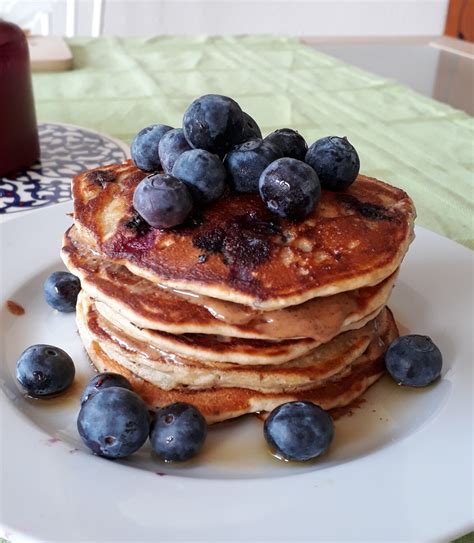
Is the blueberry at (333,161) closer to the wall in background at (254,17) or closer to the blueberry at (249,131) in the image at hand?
the blueberry at (249,131)

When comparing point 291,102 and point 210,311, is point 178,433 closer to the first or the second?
point 210,311

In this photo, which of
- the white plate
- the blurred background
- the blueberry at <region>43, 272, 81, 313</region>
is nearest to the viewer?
the white plate

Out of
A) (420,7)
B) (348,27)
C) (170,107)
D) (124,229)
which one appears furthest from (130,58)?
(420,7)

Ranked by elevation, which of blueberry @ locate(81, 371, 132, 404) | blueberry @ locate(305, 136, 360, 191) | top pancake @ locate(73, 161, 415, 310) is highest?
blueberry @ locate(305, 136, 360, 191)

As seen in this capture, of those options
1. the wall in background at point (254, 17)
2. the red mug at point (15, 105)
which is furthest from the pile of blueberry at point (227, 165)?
the wall in background at point (254, 17)

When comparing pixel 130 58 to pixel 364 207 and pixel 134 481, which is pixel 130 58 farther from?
pixel 134 481

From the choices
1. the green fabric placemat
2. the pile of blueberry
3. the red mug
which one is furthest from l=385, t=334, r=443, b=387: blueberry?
the red mug

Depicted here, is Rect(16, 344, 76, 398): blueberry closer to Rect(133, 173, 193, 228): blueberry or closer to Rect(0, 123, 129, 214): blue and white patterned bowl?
Rect(133, 173, 193, 228): blueberry

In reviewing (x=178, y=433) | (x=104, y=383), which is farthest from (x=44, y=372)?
(x=178, y=433)
